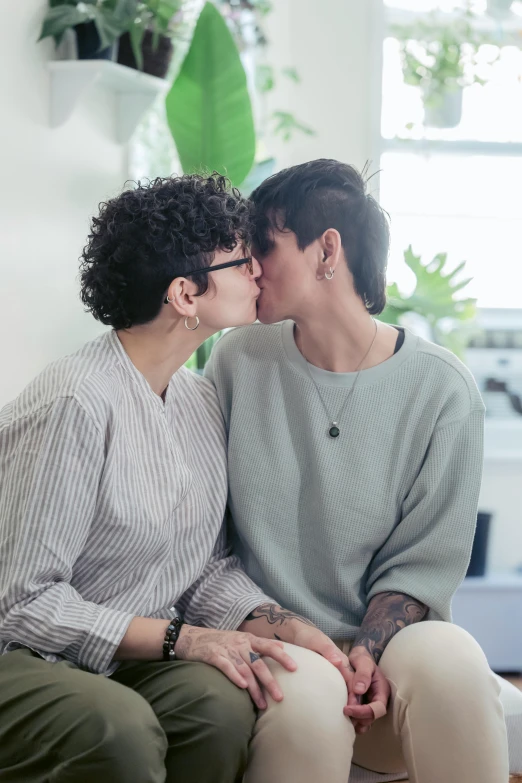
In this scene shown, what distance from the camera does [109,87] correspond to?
246cm

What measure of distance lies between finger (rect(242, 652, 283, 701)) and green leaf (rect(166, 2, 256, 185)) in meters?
1.50

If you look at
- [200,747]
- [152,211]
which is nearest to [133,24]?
[152,211]

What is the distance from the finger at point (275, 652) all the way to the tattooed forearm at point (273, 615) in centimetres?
14

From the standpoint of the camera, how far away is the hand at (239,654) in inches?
51.7

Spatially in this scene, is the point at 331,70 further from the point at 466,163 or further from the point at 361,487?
the point at 361,487

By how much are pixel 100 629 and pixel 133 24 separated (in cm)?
148

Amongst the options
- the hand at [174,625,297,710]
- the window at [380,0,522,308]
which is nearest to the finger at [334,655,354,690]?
the hand at [174,625,297,710]

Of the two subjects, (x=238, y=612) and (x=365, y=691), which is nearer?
(x=365, y=691)

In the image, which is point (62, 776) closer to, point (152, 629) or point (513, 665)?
point (152, 629)

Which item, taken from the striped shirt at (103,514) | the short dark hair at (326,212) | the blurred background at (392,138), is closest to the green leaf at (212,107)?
the blurred background at (392,138)

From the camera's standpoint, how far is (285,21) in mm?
3516

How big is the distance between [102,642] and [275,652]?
0.25 metres

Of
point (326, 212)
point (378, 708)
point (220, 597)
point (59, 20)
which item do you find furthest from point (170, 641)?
point (59, 20)

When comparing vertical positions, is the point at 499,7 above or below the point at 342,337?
above
